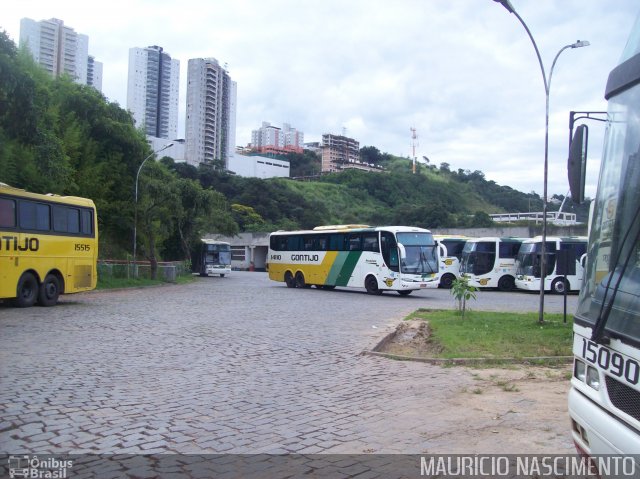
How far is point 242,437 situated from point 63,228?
49.0 feet

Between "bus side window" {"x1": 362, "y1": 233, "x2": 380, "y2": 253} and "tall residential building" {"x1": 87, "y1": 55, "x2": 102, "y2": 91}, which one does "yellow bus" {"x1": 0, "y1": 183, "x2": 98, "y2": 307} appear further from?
"tall residential building" {"x1": 87, "y1": 55, "x2": 102, "y2": 91}

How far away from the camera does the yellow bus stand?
15703 mm

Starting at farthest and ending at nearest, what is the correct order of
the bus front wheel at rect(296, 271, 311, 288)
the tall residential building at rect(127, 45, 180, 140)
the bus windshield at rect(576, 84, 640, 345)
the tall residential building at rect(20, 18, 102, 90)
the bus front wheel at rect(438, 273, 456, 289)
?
the tall residential building at rect(127, 45, 180, 140)
the tall residential building at rect(20, 18, 102, 90)
the bus front wheel at rect(438, 273, 456, 289)
the bus front wheel at rect(296, 271, 311, 288)
the bus windshield at rect(576, 84, 640, 345)

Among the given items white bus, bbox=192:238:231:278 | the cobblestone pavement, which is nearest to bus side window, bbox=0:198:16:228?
the cobblestone pavement

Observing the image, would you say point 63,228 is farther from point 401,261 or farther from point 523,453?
point 523,453

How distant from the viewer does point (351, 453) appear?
474 centimetres

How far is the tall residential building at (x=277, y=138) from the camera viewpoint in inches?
6294

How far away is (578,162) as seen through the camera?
4.20 meters

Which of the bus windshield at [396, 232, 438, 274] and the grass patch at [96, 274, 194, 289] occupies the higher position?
the bus windshield at [396, 232, 438, 274]

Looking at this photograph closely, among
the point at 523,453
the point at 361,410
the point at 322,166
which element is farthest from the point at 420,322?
the point at 322,166

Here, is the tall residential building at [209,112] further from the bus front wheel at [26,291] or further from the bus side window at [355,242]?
the bus front wheel at [26,291]

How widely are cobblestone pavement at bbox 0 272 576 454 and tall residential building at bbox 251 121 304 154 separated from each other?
145 metres

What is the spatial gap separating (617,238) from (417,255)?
69.8 ft

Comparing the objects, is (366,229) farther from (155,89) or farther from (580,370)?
(155,89)
